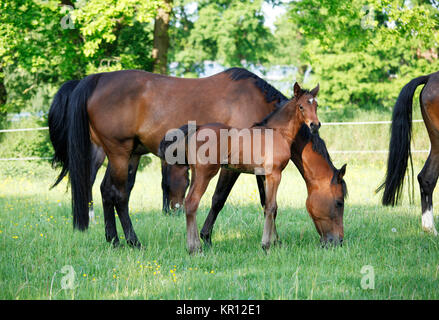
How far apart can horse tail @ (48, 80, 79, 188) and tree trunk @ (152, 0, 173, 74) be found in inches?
380

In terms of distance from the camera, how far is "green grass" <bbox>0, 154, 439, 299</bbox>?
3.76 metres

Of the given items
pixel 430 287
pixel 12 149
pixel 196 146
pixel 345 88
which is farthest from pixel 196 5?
pixel 430 287

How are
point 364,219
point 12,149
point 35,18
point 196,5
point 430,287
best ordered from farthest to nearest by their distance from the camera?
point 196,5 < point 12,149 < point 35,18 < point 364,219 < point 430,287

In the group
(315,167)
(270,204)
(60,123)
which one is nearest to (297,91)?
(315,167)

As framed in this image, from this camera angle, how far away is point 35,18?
44.2 ft

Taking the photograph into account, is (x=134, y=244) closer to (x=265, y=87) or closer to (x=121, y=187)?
(x=121, y=187)

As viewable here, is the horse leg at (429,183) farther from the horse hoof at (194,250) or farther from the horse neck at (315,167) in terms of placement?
the horse hoof at (194,250)

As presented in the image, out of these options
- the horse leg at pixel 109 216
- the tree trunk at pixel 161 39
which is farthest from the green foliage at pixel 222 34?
the horse leg at pixel 109 216

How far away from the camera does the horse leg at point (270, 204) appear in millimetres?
4988

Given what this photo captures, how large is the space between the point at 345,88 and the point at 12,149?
17.5 metres

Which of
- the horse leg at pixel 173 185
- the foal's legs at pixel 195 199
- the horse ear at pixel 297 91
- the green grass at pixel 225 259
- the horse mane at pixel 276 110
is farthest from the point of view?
the horse leg at pixel 173 185

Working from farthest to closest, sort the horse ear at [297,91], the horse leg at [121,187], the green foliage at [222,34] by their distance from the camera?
the green foliage at [222,34] → the horse leg at [121,187] → the horse ear at [297,91]

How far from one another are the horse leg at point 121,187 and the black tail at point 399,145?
12.0 ft
